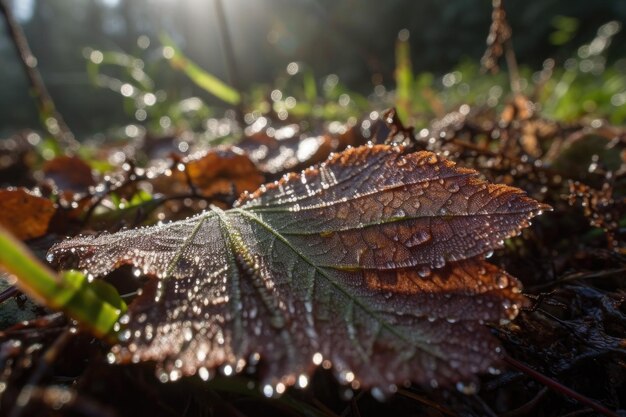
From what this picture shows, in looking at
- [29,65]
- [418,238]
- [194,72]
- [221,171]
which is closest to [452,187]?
[418,238]

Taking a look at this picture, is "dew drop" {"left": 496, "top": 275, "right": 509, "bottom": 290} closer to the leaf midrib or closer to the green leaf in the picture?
the leaf midrib

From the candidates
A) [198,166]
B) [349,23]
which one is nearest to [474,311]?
[198,166]

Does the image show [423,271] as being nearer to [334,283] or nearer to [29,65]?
[334,283]

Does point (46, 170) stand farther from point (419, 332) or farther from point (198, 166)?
point (419, 332)

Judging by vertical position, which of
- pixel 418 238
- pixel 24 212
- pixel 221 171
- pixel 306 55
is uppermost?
pixel 306 55

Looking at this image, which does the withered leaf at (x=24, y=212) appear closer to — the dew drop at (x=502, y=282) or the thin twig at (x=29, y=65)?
the dew drop at (x=502, y=282)
